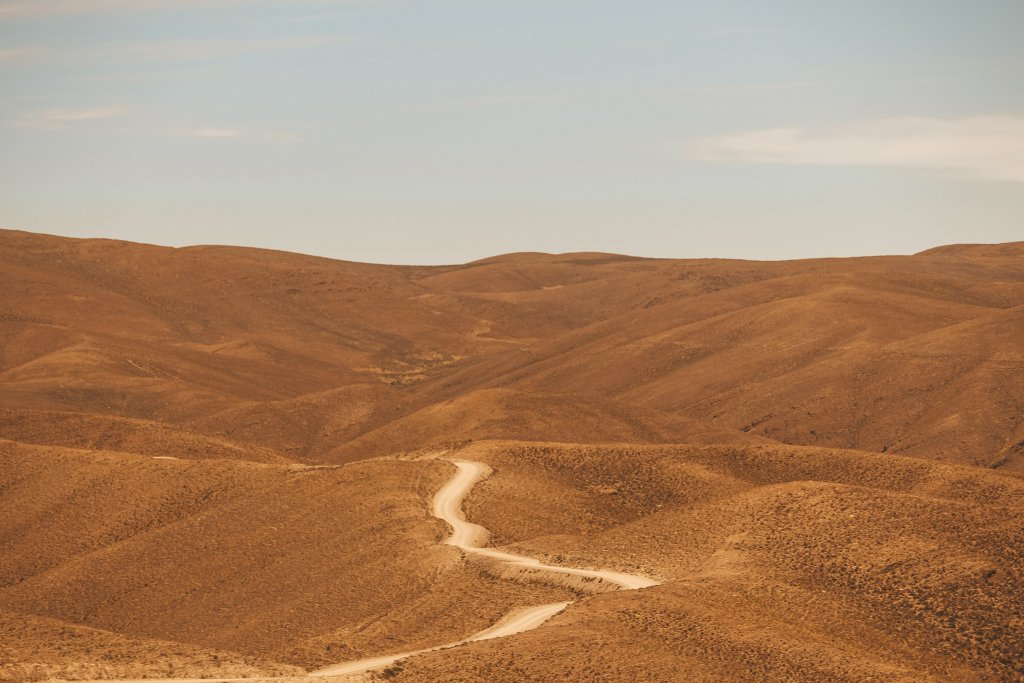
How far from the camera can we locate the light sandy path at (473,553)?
1061 inches

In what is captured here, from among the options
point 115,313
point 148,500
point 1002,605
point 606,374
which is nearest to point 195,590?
point 148,500

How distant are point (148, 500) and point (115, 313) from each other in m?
→ 94.2

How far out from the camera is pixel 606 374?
358 ft

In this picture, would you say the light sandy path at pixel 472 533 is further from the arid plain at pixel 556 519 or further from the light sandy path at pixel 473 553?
the arid plain at pixel 556 519

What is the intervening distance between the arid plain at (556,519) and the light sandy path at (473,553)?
22cm

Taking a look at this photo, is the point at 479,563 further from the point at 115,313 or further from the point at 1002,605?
the point at 115,313

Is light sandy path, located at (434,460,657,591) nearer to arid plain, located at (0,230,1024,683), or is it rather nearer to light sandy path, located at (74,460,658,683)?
light sandy path, located at (74,460,658,683)

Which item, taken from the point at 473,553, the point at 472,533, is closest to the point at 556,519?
the point at 472,533

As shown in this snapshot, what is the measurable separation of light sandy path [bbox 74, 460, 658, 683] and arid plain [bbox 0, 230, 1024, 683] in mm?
223

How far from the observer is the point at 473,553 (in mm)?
36531

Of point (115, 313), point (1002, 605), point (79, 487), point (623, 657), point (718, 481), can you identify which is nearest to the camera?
point (623, 657)

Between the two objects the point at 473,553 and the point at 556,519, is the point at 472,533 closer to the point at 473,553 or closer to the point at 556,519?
the point at 473,553

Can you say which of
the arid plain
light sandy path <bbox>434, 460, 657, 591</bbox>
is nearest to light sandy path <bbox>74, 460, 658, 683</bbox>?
light sandy path <bbox>434, 460, 657, 591</bbox>

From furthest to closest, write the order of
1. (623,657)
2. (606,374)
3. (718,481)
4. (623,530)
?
(606,374) < (718,481) < (623,530) < (623,657)
